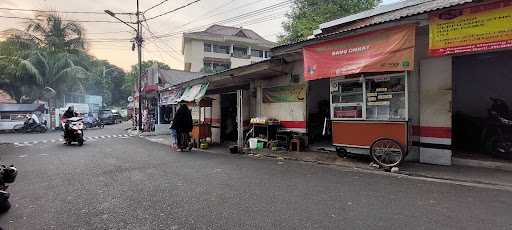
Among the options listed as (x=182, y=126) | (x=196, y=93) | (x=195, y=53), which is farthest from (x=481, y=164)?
(x=195, y=53)

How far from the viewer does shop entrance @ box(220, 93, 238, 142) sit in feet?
48.5

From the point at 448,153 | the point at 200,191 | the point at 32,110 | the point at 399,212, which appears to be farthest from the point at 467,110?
the point at 32,110

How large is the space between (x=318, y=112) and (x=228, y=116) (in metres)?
5.10

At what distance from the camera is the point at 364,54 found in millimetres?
7695

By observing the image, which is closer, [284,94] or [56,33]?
[284,94]

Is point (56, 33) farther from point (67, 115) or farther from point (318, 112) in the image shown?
point (318, 112)

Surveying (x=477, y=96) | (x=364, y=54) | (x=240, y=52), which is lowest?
(x=477, y=96)

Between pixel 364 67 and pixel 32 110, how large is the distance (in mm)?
29398

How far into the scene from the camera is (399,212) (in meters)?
4.31

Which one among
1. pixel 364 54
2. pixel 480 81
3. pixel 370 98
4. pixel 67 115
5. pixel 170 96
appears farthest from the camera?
pixel 170 96

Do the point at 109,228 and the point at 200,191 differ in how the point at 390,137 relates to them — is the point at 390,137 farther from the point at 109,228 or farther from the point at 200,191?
the point at 109,228

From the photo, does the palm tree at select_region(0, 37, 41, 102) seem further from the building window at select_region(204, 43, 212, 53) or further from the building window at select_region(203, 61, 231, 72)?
the building window at select_region(204, 43, 212, 53)

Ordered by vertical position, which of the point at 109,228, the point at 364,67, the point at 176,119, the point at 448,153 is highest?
the point at 364,67

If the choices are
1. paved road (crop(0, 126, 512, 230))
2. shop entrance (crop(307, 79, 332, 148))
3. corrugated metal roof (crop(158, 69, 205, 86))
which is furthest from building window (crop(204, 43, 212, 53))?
paved road (crop(0, 126, 512, 230))
